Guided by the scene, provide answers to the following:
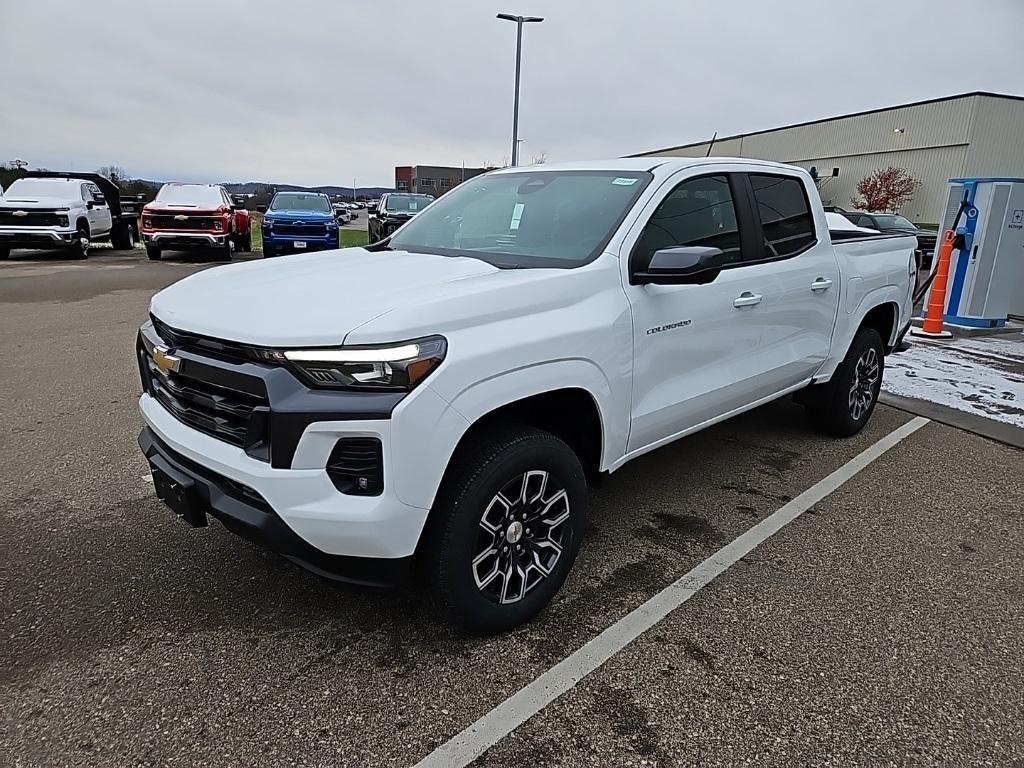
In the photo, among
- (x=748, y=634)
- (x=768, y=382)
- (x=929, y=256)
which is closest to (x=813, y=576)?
(x=748, y=634)

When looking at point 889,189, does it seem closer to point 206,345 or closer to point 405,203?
point 405,203

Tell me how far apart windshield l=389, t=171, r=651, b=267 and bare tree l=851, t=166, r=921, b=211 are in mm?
43739

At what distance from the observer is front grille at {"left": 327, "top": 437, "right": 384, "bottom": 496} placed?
89.5 inches

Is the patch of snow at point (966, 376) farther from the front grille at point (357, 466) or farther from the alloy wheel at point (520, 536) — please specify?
the front grille at point (357, 466)

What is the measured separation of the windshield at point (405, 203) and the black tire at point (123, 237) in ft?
25.1

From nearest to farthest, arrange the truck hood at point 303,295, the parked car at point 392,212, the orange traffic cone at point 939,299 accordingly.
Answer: the truck hood at point 303,295 < the orange traffic cone at point 939,299 < the parked car at point 392,212

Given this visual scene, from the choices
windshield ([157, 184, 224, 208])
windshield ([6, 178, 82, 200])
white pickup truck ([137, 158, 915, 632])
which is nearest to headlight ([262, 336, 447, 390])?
white pickup truck ([137, 158, 915, 632])

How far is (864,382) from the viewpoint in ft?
17.2

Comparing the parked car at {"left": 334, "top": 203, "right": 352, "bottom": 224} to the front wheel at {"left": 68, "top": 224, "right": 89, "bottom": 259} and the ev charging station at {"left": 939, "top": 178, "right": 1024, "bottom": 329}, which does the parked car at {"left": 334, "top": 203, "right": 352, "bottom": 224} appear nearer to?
the front wheel at {"left": 68, "top": 224, "right": 89, "bottom": 259}

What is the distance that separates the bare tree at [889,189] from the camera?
4134 cm

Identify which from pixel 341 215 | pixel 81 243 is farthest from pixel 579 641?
pixel 81 243

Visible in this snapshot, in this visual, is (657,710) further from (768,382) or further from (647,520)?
(768,382)

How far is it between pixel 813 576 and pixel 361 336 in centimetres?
236

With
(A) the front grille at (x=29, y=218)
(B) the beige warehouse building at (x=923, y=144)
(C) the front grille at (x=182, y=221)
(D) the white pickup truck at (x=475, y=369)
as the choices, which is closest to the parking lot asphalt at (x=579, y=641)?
(D) the white pickup truck at (x=475, y=369)
